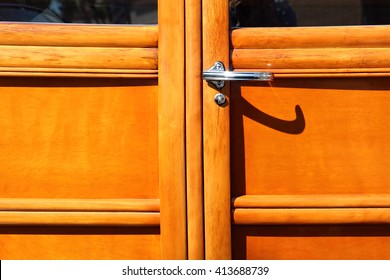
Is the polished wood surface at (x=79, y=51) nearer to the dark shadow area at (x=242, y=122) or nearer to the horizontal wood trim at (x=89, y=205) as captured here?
the dark shadow area at (x=242, y=122)

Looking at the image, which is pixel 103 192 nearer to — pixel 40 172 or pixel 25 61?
pixel 40 172

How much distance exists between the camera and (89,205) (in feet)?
5.20

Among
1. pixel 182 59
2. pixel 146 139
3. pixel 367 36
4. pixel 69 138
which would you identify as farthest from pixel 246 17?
A: pixel 69 138

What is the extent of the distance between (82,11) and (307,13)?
65 centimetres

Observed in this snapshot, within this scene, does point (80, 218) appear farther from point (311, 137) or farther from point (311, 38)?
point (311, 38)

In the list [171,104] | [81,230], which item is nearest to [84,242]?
[81,230]

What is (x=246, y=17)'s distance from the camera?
158cm

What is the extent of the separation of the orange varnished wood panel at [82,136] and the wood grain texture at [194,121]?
0.34 feet

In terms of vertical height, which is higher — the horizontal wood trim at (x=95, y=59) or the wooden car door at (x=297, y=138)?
the horizontal wood trim at (x=95, y=59)

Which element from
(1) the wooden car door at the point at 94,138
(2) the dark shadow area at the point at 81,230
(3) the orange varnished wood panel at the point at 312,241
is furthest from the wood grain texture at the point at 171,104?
(3) the orange varnished wood panel at the point at 312,241

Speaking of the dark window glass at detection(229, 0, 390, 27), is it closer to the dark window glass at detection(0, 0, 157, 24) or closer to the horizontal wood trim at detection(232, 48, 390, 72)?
the horizontal wood trim at detection(232, 48, 390, 72)

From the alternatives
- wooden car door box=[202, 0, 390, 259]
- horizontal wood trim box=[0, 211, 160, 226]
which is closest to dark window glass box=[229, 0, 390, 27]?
wooden car door box=[202, 0, 390, 259]

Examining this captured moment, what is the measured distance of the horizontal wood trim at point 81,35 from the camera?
1.56 meters

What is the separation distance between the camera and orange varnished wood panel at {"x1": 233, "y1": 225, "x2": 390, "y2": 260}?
160 cm
